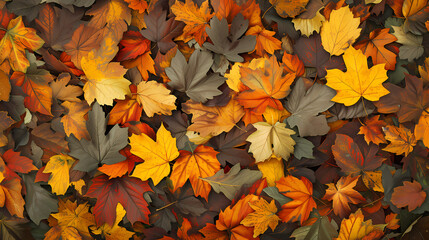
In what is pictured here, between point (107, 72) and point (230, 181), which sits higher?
point (107, 72)

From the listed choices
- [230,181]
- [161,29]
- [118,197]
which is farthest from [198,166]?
[161,29]

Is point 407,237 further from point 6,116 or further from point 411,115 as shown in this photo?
point 6,116

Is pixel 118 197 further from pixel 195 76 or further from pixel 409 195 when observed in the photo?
pixel 409 195

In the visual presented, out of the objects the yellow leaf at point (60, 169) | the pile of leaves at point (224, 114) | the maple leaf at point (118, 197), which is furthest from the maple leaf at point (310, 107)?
the yellow leaf at point (60, 169)

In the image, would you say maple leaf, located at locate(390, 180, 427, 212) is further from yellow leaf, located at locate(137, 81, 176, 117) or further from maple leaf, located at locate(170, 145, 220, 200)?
yellow leaf, located at locate(137, 81, 176, 117)

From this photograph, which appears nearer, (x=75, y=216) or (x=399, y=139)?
(x=399, y=139)

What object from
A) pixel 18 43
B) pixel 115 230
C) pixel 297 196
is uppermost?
pixel 18 43
